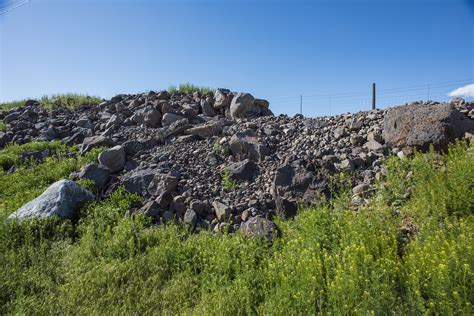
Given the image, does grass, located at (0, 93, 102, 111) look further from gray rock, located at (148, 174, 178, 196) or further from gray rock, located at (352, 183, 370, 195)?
gray rock, located at (352, 183, 370, 195)

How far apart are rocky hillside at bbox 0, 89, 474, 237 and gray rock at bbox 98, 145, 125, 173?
0.03 m

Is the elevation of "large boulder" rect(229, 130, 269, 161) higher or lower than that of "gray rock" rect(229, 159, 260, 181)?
higher

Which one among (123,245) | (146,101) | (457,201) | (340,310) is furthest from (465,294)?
(146,101)

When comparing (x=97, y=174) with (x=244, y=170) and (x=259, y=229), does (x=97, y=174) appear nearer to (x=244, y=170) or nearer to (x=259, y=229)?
(x=244, y=170)

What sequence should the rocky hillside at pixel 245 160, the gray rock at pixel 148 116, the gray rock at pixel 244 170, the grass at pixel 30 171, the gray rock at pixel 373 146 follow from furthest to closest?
the gray rock at pixel 148 116 < the grass at pixel 30 171 < the gray rock at pixel 244 170 < the gray rock at pixel 373 146 < the rocky hillside at pixel 245 160

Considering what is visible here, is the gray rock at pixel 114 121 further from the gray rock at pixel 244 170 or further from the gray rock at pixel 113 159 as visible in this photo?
the gray rock at pixel 244 170

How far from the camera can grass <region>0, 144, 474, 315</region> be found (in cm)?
385

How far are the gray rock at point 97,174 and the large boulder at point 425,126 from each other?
22.7ft

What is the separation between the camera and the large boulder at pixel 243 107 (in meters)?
11.4

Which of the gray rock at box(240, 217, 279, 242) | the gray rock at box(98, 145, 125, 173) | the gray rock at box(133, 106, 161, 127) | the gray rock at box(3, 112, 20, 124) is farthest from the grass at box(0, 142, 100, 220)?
the gray rock at box(240, 217, 279, 242)

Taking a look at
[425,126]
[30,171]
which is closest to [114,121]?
[30,171]

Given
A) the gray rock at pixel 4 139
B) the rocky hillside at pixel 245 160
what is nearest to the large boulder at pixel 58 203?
the rocky hillside at pixel 245 160

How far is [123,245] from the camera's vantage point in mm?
5832

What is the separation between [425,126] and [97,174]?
784cm
